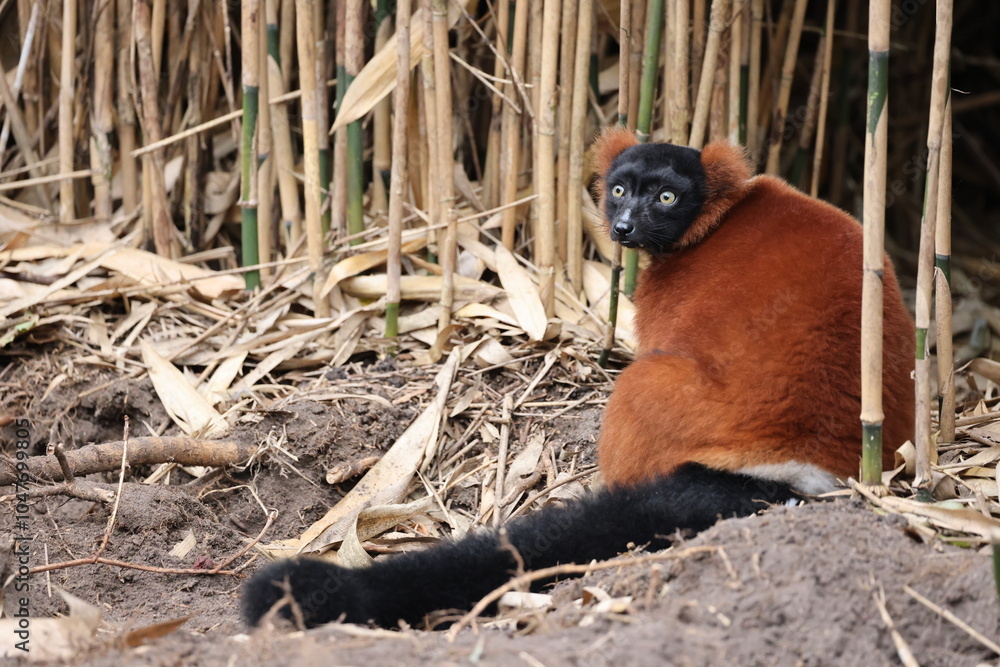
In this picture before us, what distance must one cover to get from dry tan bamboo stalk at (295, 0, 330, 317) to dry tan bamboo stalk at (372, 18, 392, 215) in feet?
1.14

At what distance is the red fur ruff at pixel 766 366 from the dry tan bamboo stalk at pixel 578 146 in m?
1.17

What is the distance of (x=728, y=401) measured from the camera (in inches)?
108

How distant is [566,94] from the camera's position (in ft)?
13.5

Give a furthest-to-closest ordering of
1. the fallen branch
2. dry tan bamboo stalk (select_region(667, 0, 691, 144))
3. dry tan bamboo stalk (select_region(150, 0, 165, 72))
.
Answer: dry tan bamboo stalk (select_region(150, 0, 165, 72))
dry tan bamboo stalk (select_region(667, 0, 691, 144))
the fallen branch

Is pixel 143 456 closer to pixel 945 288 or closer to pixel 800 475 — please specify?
pixel 800 475

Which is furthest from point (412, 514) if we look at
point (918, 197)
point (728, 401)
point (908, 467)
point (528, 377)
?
point (918, 197)

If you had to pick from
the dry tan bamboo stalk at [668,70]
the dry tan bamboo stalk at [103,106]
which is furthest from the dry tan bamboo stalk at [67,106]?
the dry tan bamboo stalk at [668,70]

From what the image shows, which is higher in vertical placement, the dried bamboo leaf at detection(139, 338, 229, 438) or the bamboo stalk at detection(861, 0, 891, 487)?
the bamboo stalk at detection(861, 0, 891, 487)

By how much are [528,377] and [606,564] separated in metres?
1.89

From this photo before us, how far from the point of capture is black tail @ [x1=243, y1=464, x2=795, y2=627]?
2.21 m

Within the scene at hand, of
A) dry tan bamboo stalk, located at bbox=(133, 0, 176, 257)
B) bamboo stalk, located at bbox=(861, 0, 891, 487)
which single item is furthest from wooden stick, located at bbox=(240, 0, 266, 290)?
bamboo stalk, located at bbox=(861, 0, 891, 487)

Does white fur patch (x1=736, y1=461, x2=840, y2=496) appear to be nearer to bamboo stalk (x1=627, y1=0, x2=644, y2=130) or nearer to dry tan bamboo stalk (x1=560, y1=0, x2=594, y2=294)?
dry tan bamboo stalk (x1=560, y1=0, x2=594, y2=294)

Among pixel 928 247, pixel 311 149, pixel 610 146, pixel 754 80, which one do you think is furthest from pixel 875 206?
pixel 311 149

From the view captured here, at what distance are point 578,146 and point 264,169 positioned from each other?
4.98ft
